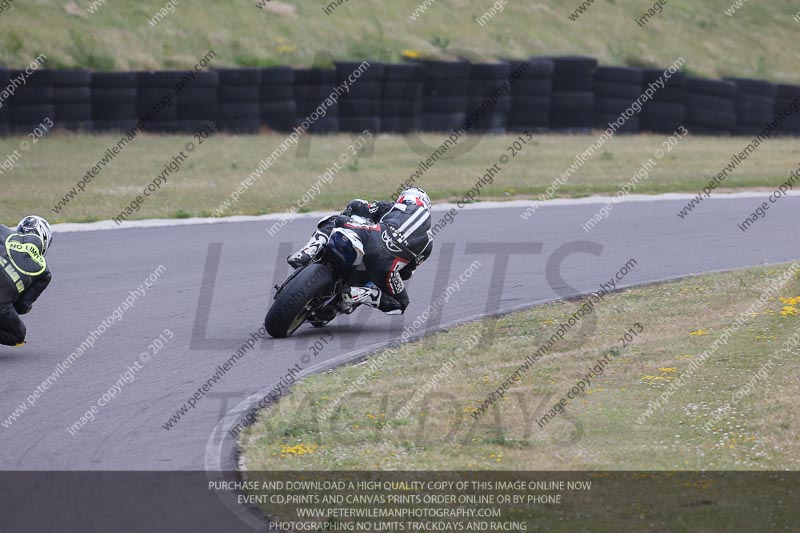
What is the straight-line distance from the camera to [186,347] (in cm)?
929

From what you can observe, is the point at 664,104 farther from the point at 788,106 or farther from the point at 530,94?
the point at 530,94

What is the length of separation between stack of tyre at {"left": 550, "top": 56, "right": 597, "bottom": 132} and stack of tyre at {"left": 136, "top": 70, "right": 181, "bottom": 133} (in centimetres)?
887

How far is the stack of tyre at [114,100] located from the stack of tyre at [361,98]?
447cm

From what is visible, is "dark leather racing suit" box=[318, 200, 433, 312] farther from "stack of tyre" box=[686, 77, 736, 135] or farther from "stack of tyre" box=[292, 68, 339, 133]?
"stack of tyre" box=[686, 77, 736, 135]

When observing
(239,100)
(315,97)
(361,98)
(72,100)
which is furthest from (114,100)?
(361,98)

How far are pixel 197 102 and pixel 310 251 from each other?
14.2 m

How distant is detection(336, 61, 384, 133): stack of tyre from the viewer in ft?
76.8

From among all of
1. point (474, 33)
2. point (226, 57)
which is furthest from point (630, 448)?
point (474, 33)

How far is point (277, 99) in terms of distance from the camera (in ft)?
76.7

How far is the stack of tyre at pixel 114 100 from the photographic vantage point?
2209 centimetres

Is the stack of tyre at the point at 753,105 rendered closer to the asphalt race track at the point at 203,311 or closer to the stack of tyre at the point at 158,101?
the asphalt race track at the point at 203,311

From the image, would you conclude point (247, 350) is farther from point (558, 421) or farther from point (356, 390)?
point (558, 421)

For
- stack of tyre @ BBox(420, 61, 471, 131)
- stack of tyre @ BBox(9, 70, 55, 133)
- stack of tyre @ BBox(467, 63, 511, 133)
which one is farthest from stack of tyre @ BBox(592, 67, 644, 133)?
stack of tyre @ BBox(9, 70, 55, 133)
